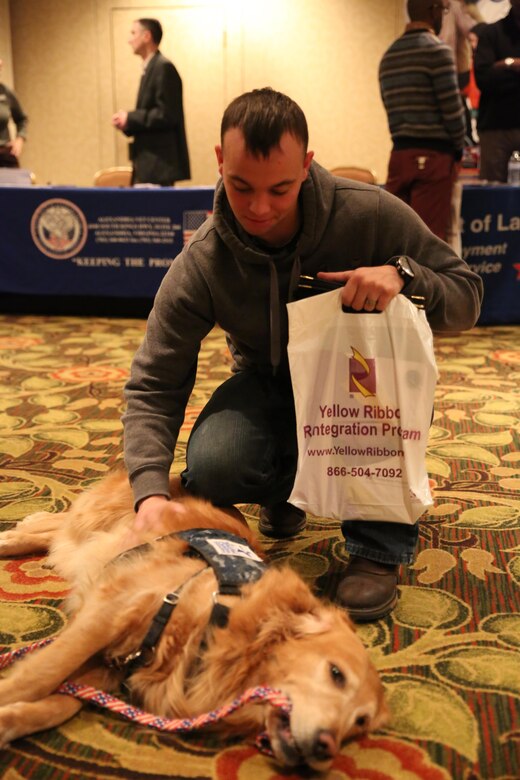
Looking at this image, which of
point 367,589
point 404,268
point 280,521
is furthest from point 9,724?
point 404,268

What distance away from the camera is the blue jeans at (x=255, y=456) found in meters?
1.77

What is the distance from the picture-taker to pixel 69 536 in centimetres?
193

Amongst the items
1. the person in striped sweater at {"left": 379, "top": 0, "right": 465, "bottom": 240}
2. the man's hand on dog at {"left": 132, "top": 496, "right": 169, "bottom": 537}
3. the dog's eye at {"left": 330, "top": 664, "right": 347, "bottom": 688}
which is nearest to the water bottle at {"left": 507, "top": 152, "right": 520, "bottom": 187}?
the person in striped sweater at {"left": 379, "top": 0, "right": 465, "bottom": 240}

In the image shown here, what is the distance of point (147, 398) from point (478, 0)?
7.44 metres

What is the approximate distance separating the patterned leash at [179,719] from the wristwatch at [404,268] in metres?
0.90

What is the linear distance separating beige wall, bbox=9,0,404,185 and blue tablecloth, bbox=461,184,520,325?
14.5 feet

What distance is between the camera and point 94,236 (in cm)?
513

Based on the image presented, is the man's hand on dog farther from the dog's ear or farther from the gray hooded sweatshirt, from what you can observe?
the dog's ear

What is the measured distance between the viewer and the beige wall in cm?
859

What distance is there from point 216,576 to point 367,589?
0.46m

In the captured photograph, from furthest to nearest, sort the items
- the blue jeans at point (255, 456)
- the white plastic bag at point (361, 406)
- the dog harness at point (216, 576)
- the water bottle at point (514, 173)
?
the water bottle at point (514, 173) < the blue jeans at point (255, 456) < the white plastic bag at point (361, 406) < the dog harness at point (216, 576)

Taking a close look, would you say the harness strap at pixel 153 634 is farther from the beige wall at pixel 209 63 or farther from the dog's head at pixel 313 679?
the beige wall at pixel 209 63

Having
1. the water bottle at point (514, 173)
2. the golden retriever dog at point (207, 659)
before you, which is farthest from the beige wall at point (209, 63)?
the golden retriever dog at point (207, 659)

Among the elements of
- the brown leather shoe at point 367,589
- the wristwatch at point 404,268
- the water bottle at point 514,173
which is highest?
the water bottle at point 514,173
